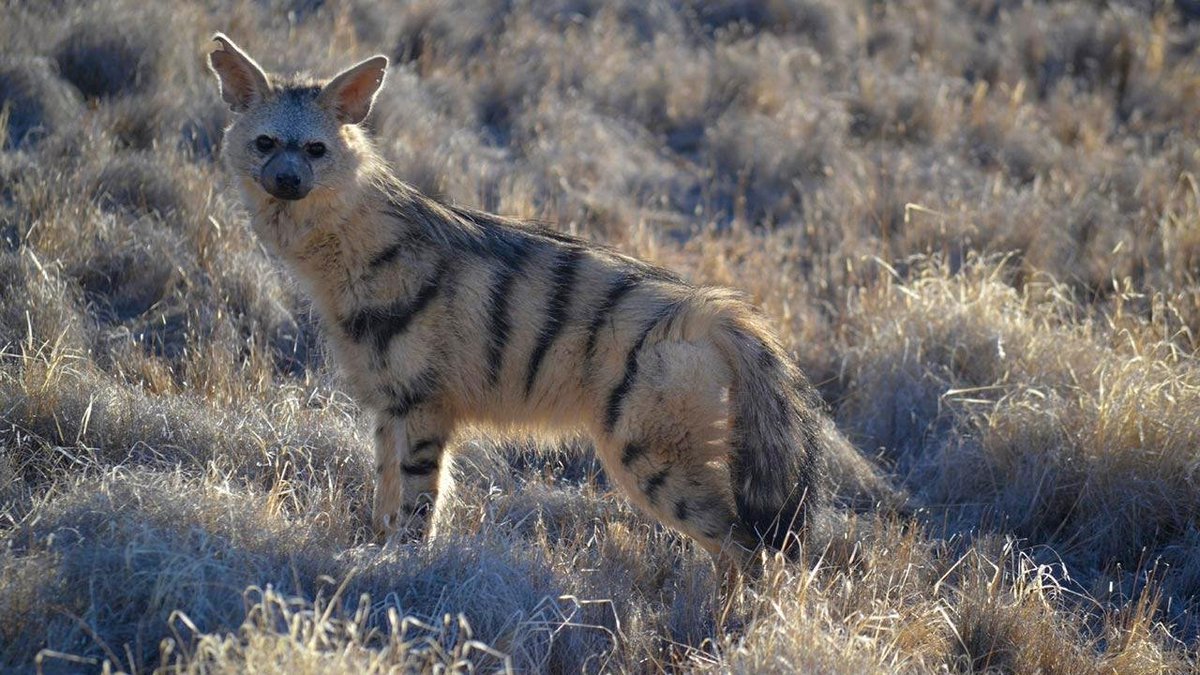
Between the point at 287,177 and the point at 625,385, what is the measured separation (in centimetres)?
159

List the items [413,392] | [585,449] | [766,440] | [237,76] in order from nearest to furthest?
[766,440] < [413,392] < [237,76] < [585,449]

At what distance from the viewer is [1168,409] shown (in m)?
5.79

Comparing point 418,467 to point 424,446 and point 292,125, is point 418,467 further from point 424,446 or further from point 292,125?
point 292,125

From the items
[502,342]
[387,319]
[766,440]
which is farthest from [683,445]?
[387,319]

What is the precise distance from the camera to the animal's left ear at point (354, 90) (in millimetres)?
4961

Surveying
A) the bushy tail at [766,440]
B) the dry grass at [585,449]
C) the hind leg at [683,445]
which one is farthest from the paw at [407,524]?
the bushy tail at [766,440]

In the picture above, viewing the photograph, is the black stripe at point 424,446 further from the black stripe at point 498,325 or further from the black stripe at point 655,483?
the black stripe at point 655,483

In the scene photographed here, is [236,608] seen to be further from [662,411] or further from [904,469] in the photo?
[904,469]

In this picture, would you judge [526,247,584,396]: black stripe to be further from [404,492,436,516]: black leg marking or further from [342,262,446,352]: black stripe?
[404,492,436,516]: black leg marking

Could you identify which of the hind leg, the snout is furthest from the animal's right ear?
the hind leg

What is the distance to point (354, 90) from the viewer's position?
508cm

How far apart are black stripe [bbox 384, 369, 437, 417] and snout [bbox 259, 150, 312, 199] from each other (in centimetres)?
87

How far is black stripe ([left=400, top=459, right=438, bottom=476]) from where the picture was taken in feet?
15.9

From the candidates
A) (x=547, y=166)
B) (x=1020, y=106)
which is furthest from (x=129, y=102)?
(x=1020, y=106)
